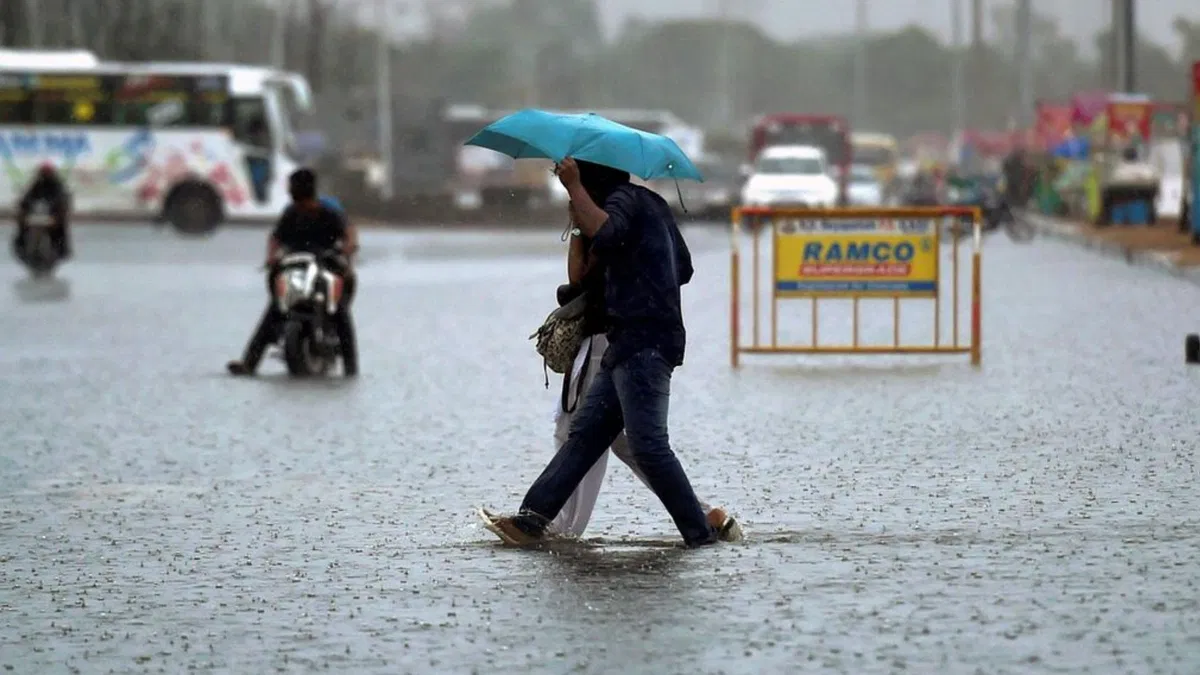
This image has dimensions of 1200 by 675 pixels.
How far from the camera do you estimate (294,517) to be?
10.3 metres

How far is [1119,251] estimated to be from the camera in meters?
37.5

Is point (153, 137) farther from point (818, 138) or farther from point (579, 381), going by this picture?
point (579, 381)

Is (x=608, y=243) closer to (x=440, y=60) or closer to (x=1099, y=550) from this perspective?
(x=1099, y=550)

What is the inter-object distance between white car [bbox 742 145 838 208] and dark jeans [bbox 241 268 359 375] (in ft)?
101

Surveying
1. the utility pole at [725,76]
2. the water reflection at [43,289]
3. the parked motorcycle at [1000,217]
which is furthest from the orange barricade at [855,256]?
the utility pole at [725,76]

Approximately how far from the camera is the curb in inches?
1182

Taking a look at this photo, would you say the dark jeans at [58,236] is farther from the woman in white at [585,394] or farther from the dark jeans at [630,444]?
the dark jeans at [630,444]

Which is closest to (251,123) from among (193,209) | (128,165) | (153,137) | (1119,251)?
(153,137)

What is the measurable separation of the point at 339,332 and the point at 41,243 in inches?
655

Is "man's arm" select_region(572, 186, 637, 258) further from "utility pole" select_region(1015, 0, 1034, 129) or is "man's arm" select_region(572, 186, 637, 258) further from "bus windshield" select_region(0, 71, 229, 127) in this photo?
"utility pole" select_region(1015, 0, 1034, 129)

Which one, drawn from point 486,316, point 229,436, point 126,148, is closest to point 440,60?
point 126,148

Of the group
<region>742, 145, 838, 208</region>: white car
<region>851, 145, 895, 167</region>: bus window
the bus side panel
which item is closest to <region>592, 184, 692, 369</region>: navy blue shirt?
<region>742, 145, 838, 208</region>: white car

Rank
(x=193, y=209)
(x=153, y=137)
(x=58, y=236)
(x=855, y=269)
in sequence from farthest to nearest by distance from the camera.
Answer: (x=153, y=137), (x=193, y=209), (x=58, y=236), (x=855, y=269)

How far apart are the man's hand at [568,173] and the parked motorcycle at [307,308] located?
29.5 ft
